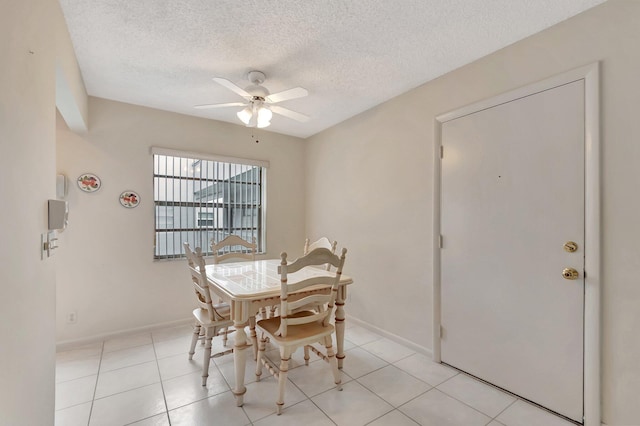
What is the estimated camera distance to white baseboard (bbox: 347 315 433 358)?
2550 mm

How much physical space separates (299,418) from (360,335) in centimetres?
139

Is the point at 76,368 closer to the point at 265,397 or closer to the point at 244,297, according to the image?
the point at 265,397

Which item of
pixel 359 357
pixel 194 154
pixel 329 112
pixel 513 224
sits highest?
pixel 329 112

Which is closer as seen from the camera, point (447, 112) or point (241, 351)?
point (241, 351)

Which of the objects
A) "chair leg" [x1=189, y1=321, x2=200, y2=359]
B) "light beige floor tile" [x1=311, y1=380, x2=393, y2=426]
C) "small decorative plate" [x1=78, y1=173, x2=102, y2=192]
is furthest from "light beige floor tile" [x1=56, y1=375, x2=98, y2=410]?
"small decorative plate" [x1=78, y1=173, x2=102, y2=192]

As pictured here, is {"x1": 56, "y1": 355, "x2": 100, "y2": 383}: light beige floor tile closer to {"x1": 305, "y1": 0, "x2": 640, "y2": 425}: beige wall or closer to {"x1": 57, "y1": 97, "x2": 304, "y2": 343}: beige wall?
{"x1": 57, "y1": 97, "x2": 304, "y2": 343}: beige wall

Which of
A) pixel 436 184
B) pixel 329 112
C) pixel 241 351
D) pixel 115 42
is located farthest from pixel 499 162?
pixel 115 42

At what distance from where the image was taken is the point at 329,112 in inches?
130

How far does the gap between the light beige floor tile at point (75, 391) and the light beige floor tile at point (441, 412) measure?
87.6 inches

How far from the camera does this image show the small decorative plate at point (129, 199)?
9.95 ft

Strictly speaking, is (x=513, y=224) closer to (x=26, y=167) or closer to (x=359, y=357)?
(x=359, y=357)

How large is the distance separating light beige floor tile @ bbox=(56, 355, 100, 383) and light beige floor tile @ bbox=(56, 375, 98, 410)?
72 mm

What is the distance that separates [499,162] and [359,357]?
2.04 metres

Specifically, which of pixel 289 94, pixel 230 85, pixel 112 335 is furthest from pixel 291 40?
pixel 112 335
